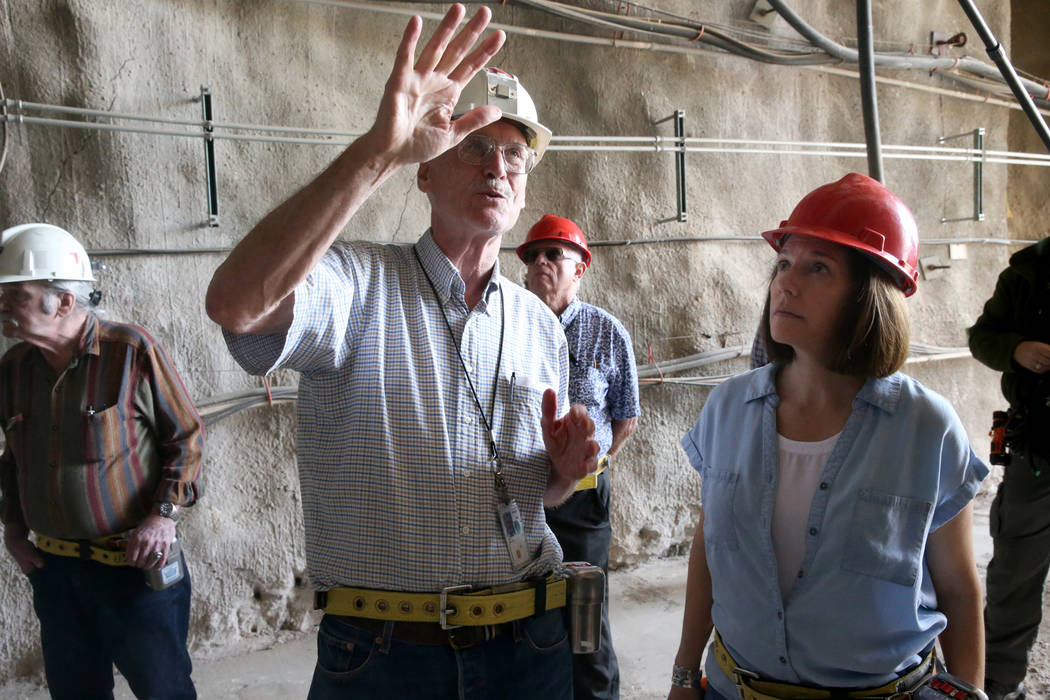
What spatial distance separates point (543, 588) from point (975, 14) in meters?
2.27

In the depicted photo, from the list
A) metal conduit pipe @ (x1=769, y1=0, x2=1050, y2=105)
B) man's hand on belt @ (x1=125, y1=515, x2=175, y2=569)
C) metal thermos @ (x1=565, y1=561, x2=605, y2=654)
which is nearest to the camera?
metal thermos @ (x1=565, y1=561, x2=605, y2=654)

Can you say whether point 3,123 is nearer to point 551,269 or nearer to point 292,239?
point 551,269

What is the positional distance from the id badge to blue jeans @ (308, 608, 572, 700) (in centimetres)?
13

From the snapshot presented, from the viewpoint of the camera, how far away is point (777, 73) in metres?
4.70

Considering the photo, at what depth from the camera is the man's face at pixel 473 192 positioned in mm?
1497

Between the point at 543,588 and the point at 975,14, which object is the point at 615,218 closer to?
the point at 975,14

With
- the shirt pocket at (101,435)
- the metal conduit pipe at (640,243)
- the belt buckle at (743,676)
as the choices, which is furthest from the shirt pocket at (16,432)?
the belt buckle at (743,676)

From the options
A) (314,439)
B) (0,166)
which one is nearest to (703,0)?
(0,166)

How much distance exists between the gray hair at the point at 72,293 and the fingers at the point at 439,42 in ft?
5.92

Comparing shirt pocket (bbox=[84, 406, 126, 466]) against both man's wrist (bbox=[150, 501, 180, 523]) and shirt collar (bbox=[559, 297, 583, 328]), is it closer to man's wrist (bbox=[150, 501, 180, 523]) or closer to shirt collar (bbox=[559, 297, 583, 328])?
man's wrist (bbox=[150, 501, 180, 523])

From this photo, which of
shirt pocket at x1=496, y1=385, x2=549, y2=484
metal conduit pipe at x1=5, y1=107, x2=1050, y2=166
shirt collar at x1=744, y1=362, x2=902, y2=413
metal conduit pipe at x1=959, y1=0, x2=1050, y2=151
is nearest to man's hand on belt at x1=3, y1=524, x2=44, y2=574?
metal conduit pipe at x1=5, y1=107, x2=1050, y2=166

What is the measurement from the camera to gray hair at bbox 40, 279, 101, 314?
2.32 metres

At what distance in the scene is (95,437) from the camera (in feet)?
7.57

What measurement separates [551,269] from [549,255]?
9 centimetres
